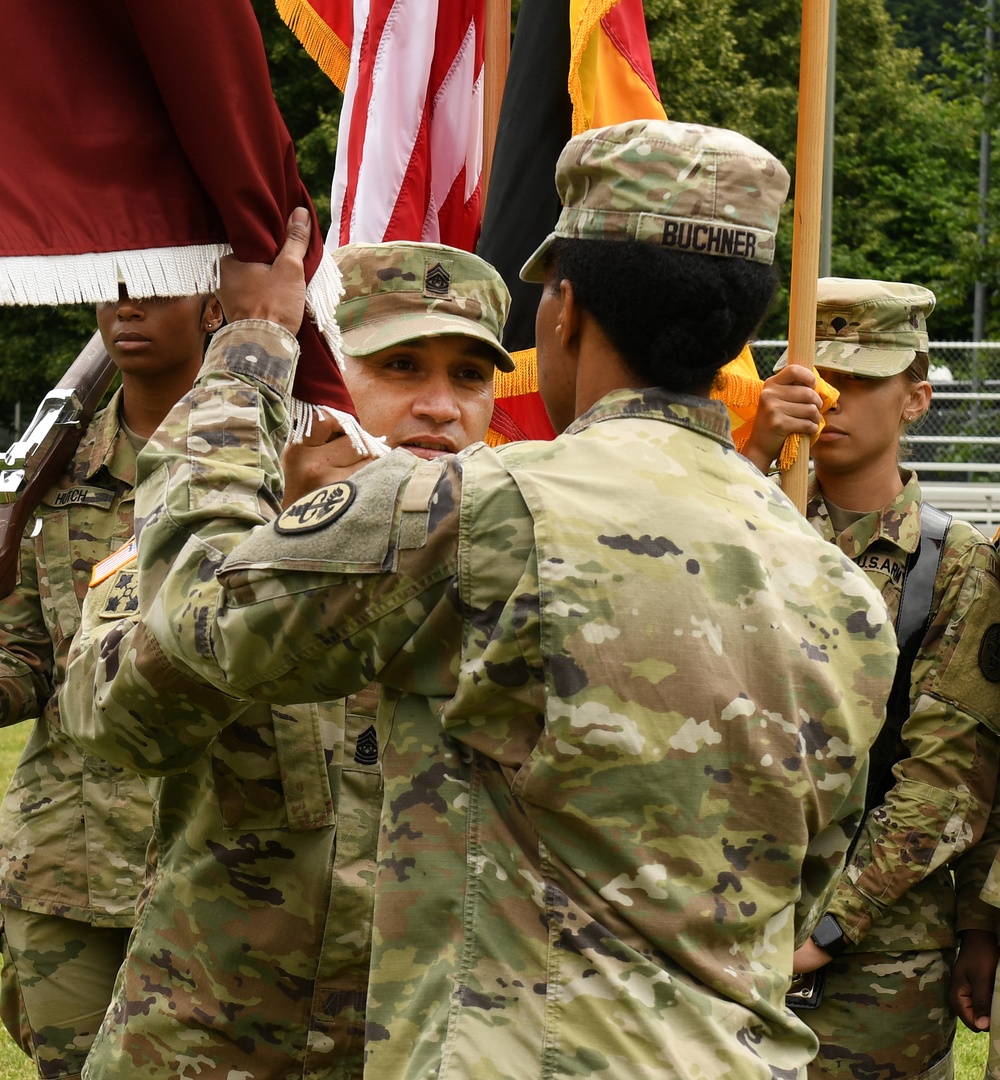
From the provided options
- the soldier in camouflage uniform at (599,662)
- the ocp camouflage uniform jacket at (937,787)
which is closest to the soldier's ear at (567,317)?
the soldier in camouflage uniform at (599,662)

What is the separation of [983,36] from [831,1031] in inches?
785

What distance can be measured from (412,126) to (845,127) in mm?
28068

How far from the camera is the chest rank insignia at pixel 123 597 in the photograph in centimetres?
243

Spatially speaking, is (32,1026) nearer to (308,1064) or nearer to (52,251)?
(308,1064)

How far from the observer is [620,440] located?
2.01 meters

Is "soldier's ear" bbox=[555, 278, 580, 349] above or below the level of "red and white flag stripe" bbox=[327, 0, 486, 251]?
above

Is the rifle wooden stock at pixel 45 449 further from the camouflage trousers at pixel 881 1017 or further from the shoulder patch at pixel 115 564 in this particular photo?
the camouflage trousers at pixel 881 1017

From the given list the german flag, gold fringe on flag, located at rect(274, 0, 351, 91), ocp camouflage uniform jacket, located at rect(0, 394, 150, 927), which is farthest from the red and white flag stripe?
ocp camouflage uniform jacket, located at rect(0, 394, 150, 927)

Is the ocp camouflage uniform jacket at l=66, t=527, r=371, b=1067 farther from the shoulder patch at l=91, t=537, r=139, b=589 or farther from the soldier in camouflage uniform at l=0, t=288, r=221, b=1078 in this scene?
A: the soldier in camouflage uniform at l=0, t=288, r=221, b=1078

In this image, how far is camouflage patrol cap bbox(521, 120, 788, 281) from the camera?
2.02m

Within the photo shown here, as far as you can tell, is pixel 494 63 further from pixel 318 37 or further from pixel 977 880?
pixel 977 880

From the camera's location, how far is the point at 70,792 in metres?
3.58

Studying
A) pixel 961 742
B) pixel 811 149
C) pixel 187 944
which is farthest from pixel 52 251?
pixel 961 742

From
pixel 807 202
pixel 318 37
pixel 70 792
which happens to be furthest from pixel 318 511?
pixel 318 37
